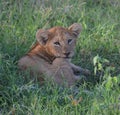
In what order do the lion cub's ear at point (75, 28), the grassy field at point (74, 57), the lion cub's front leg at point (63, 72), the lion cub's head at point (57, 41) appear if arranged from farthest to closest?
the lion cub's ear at point (75, 28) < the lion cub's head at point (57, 41) < the lion cub's front leg at point (63, 72) < the grassy field at point (74, 57)

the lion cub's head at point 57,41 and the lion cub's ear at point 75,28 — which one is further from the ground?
the lion cub's ear at point 75,28

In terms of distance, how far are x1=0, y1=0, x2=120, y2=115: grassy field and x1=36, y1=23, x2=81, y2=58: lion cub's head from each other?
1.30ft

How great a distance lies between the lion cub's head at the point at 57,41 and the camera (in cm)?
586

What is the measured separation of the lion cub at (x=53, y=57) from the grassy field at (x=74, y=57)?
0.52 ft

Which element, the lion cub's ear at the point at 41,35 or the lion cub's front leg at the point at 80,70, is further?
the lion cub's front leg at the point at 80,70

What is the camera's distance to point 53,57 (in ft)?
19.6

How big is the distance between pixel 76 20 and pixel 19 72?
7.04 ft

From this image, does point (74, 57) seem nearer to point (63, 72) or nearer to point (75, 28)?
point (75, 28)

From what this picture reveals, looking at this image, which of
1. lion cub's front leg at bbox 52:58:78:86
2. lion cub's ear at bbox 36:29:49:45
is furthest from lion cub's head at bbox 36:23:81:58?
lion cub's front leg at bbox 52:58:78:86

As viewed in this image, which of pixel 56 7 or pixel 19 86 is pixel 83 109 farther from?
pixel 56 7

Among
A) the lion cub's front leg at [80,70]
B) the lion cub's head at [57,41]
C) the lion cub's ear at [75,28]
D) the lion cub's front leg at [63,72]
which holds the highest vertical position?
the lion cub's ear at [75,28]

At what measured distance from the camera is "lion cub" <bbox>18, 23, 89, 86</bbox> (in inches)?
221

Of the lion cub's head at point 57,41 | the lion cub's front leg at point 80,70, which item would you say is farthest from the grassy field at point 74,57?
the lion cub's head at point 57,41

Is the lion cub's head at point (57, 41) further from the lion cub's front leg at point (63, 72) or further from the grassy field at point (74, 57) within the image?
the grassy field at point (74, 57)
